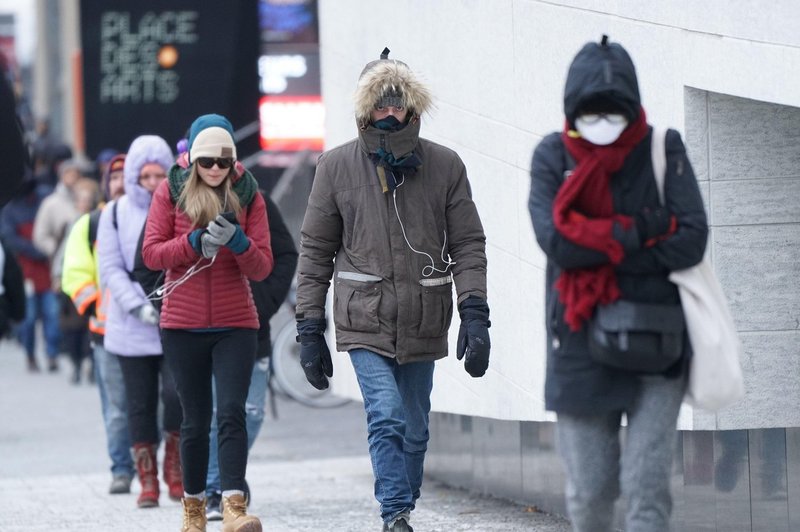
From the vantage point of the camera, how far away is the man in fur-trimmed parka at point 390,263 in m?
6.62

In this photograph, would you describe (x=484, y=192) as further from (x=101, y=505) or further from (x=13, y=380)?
(x=13, y=380)

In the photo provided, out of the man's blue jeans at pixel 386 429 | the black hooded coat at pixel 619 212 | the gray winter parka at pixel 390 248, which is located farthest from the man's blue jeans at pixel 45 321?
the black hooded coat at pixel 619 212

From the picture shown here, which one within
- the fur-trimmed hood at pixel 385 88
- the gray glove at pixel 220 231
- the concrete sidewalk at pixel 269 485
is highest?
the fur-trimmed hood at pixel 385 88

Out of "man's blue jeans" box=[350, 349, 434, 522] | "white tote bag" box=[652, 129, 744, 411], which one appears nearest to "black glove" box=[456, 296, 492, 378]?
"man's blue jeans" box=[350, 349, 434, 522]

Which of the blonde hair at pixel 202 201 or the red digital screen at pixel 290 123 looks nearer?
the blonde hair at pixel 202 201

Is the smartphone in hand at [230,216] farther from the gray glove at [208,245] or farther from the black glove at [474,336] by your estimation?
the black glove at [474,336]

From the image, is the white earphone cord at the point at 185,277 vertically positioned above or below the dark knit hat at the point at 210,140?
below

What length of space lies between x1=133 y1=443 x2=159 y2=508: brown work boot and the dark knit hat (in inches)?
84.9

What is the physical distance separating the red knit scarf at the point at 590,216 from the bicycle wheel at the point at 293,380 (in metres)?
9.65

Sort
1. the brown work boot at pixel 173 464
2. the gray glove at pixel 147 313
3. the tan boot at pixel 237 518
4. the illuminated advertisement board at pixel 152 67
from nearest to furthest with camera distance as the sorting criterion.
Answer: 1. the tan boot at pixel 237 518
2. the gray glove at pixel 147 313
3. the brown work boot at pixel 173 464
4. the illuminated advertisement board at pixel 152 67

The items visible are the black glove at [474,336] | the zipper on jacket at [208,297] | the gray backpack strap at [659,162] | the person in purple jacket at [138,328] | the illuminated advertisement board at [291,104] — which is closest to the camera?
the gray backpack strap at [659,162]

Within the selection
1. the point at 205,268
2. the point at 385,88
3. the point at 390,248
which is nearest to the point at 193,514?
the point at 205,268

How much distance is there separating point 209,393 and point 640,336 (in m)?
3.00

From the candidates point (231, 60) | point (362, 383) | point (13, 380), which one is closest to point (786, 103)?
point (362, 383)
